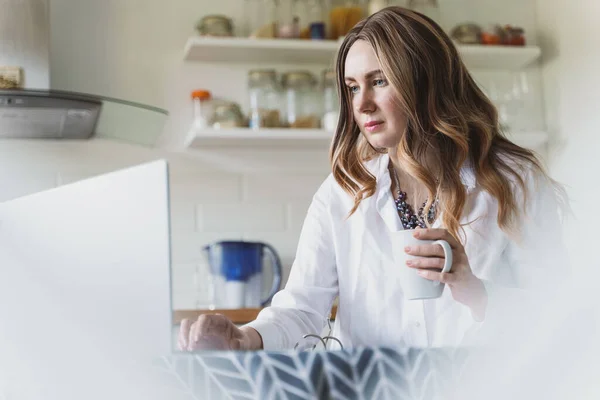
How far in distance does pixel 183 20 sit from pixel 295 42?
1.61ft

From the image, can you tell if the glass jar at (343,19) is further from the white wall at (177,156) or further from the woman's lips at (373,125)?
the woman's lips at (373,125)

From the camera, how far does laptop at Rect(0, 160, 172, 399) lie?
70cm

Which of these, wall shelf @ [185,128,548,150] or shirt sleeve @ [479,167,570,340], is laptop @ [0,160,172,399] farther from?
wall shelf @ [185,128,548,150]

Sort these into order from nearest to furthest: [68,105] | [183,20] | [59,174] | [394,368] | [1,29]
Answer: [394,368], [68,105], [1,29], [59,174], [183,20]

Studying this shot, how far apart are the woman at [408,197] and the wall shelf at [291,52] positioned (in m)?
1.67

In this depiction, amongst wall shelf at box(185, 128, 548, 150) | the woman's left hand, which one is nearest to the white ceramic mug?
the woman's left hand

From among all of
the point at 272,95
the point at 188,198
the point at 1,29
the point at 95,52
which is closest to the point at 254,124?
the point at 272,95

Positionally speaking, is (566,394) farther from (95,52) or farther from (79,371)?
(95,52)

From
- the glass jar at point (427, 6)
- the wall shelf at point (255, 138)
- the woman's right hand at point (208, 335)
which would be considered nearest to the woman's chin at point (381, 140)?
the woman's right hand at point (208, 335)

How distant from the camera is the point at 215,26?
3.26 metres

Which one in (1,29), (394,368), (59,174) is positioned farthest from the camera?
(59,174)

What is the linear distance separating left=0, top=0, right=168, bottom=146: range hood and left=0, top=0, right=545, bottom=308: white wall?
5.4 inches

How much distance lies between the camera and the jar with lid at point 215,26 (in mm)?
3260

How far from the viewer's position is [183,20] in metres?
3.39
